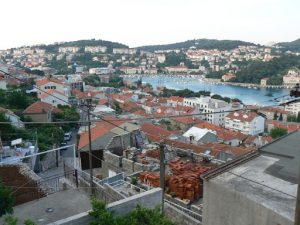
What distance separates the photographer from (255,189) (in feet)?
17.1

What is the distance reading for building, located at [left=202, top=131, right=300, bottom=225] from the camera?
4.73 metres

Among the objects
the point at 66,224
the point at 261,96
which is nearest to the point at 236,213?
the point at 66,224

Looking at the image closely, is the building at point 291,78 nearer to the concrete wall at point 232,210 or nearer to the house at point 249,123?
the house at point 249,123

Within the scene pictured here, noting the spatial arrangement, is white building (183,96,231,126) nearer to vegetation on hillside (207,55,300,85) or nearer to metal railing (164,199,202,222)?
metal railing (164,199,202,222)

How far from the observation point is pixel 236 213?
205 inches

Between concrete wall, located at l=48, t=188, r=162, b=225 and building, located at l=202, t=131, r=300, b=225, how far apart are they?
0.96 metres

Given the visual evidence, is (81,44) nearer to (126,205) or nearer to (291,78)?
(291,78)

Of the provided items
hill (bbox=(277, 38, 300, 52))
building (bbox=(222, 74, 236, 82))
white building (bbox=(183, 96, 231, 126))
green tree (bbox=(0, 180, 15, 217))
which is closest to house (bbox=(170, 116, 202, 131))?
white building (bbox=(183, 96, 231, 126))

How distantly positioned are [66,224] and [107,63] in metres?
127

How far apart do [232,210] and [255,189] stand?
19.1 inches

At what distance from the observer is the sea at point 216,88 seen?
75.5 meters

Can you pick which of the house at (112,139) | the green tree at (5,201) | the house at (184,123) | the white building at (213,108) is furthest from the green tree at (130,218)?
the white building at (213,108)

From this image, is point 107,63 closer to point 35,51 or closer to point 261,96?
point 35,51

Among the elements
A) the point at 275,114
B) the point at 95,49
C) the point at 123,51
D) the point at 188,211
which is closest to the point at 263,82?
the point at 275,114
